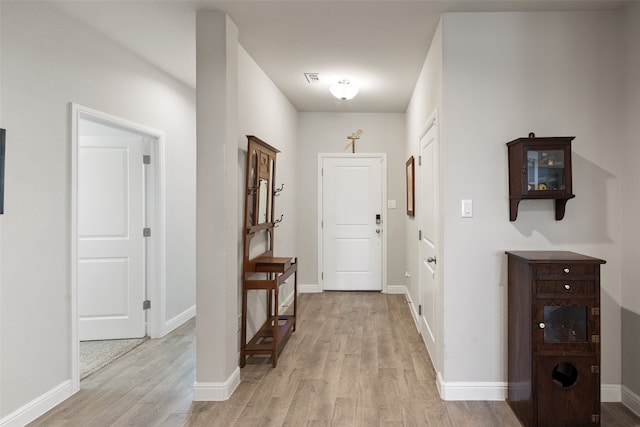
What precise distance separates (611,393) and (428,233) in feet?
5.46

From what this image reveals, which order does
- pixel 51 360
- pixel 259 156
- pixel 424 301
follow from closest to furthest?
pixel 51 360
pixel 259 156
pixel 424 301

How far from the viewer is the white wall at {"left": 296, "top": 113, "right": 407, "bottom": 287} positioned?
19.4 ft

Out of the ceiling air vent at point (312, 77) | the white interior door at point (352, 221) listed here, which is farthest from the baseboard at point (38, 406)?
the white interior door at point (352, 221)

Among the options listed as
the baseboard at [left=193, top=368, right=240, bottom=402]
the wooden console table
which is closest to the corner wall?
the wooden console table

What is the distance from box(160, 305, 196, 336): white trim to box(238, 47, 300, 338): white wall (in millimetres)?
995

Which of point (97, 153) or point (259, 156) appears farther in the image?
point (97, 153)

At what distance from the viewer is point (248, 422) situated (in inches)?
95.6

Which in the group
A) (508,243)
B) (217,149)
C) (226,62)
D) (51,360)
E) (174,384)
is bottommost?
(174,384)

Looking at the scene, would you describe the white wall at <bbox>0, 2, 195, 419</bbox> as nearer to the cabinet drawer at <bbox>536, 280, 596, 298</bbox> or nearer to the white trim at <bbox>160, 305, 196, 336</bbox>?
the white trim at <bbox>160, 305, 196, 336</bbox>

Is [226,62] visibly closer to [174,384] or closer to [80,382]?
[174,384]

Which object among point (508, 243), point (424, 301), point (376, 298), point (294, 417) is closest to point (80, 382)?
point (294, 417)

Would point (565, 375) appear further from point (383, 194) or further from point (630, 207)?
point (383, 194)

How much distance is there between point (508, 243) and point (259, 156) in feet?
6.82


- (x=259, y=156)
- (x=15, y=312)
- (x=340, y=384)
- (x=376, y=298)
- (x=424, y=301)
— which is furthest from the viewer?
(x=376, y=298)
